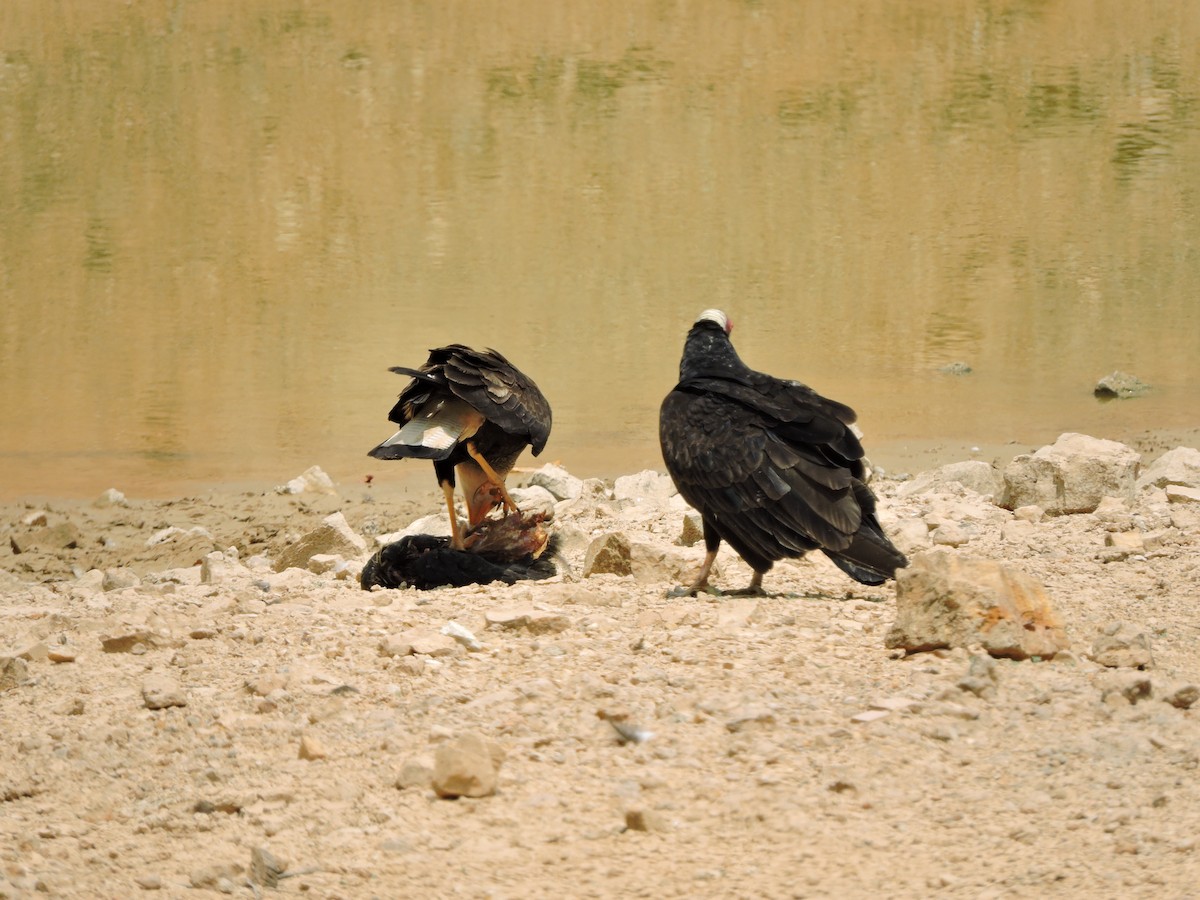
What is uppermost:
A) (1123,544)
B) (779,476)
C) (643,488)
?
(779,476)

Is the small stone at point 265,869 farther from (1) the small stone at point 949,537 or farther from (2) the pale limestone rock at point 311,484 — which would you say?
(2) the pale limestone rock at point 311,484

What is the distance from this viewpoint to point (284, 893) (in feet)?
12.7

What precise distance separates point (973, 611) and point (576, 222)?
14.8m

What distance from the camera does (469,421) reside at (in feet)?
24.7

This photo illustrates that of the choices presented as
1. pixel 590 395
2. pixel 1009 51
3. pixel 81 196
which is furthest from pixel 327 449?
pixel 1009 51

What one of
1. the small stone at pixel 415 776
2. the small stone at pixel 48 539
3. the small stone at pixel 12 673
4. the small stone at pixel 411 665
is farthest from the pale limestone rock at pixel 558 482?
the small stone at pixel 415 776

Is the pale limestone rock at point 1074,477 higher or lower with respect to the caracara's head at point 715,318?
lower

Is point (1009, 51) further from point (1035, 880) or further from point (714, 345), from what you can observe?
point (1035, 880)

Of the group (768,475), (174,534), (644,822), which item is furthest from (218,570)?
(644,822)

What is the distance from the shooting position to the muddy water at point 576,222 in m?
13.1

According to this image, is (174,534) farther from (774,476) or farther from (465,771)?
(465,771)

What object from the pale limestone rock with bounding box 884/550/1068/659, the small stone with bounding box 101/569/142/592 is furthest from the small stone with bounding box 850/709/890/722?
Result: the small stone with bounding box 101/569/142/592

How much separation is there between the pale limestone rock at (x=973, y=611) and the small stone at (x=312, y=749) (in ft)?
6.54

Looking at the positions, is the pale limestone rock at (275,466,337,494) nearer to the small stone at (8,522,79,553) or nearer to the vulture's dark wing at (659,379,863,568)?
the small stone at (8,522,79,553)
